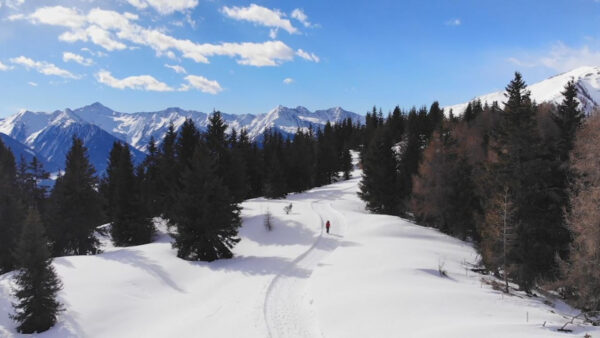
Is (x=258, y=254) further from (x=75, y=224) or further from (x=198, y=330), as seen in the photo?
(x=75, y=224)

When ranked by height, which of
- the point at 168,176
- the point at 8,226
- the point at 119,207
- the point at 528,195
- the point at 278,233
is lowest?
the point at 278,233

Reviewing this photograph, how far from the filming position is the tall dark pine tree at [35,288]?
1572 centimetres

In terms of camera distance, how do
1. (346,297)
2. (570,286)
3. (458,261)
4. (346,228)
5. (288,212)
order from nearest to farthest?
(346,297), (570,286), (458,261), (346,228), (288,212)

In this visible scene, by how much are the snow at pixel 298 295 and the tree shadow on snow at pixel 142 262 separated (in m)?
0.07

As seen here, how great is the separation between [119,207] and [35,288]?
22.0m

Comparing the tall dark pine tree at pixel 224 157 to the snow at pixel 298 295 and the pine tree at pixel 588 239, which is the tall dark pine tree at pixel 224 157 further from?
the pine tree at pixel 588 239

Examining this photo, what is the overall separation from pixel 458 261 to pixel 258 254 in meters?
15.2

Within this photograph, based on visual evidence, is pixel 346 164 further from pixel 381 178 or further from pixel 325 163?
pixel 381 178

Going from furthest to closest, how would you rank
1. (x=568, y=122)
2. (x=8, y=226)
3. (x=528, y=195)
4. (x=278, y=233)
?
(x=278, y=233)
(x=8, y=226)
(x=568, y=122)
(x=528, y=195)

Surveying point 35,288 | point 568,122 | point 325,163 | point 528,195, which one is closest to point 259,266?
point 35,288

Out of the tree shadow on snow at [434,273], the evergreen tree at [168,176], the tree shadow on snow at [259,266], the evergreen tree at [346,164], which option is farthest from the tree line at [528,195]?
the evergreen tree at [346,164]

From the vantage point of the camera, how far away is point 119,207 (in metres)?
36.8

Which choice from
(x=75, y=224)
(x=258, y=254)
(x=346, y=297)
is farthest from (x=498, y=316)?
(x=75, y=224)

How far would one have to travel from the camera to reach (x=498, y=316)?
498 inches
